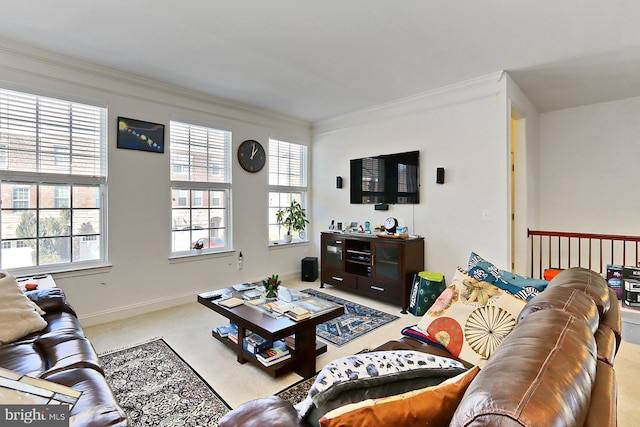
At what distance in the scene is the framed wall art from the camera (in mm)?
3453

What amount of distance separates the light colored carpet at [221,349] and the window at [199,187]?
93 cm

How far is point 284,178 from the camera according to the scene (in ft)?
17.2

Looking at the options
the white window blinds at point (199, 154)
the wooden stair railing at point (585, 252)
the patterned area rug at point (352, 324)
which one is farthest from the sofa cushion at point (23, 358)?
the wooden stair railing at point (585, 252)

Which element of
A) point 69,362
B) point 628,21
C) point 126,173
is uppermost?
point 628,21

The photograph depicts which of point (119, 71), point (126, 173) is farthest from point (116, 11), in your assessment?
point (126, 173)

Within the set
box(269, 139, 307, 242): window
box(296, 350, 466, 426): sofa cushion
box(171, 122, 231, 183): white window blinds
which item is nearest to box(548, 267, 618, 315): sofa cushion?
box(296, 350, 466, 426): sofa cushion

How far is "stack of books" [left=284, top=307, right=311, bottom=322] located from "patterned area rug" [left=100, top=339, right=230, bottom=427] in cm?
69

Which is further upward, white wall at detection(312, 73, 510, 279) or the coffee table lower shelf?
white wall at detection(312, 73, 510, 279)

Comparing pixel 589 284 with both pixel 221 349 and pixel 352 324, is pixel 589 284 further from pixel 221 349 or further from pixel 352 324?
pixel 221 349

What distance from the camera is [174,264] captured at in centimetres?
391

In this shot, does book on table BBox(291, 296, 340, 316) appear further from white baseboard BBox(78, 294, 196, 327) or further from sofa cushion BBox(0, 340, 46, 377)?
white baseboard BBox(78, 294, 196, 327)

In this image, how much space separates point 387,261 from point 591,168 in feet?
10.9

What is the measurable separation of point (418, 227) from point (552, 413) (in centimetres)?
379

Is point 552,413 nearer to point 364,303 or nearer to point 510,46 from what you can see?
point 510,46
